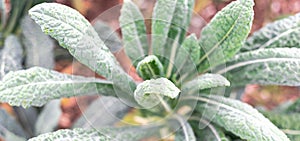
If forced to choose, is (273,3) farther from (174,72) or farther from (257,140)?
(257,140)

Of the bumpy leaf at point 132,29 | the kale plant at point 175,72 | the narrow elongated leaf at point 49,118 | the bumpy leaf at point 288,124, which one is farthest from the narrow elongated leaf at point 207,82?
the narrow elongated leaf at point 49,118

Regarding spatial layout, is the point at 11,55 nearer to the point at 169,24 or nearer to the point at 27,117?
the point at 27,117

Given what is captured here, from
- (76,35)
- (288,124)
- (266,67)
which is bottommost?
(288,124)

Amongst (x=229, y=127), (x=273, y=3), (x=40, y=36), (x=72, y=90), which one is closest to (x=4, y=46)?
(x=40, y=36)

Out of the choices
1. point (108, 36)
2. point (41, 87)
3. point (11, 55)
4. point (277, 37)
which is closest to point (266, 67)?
point (277, 37)

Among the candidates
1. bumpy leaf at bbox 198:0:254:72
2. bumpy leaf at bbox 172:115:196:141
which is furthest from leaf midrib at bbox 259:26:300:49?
bumpy leaf at bbox 172:115:196:141

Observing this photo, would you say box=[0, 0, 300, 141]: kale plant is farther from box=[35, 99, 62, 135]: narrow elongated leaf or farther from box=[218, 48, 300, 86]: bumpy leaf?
box=[35, 99, 62, 135]: narrow elongated leaf
